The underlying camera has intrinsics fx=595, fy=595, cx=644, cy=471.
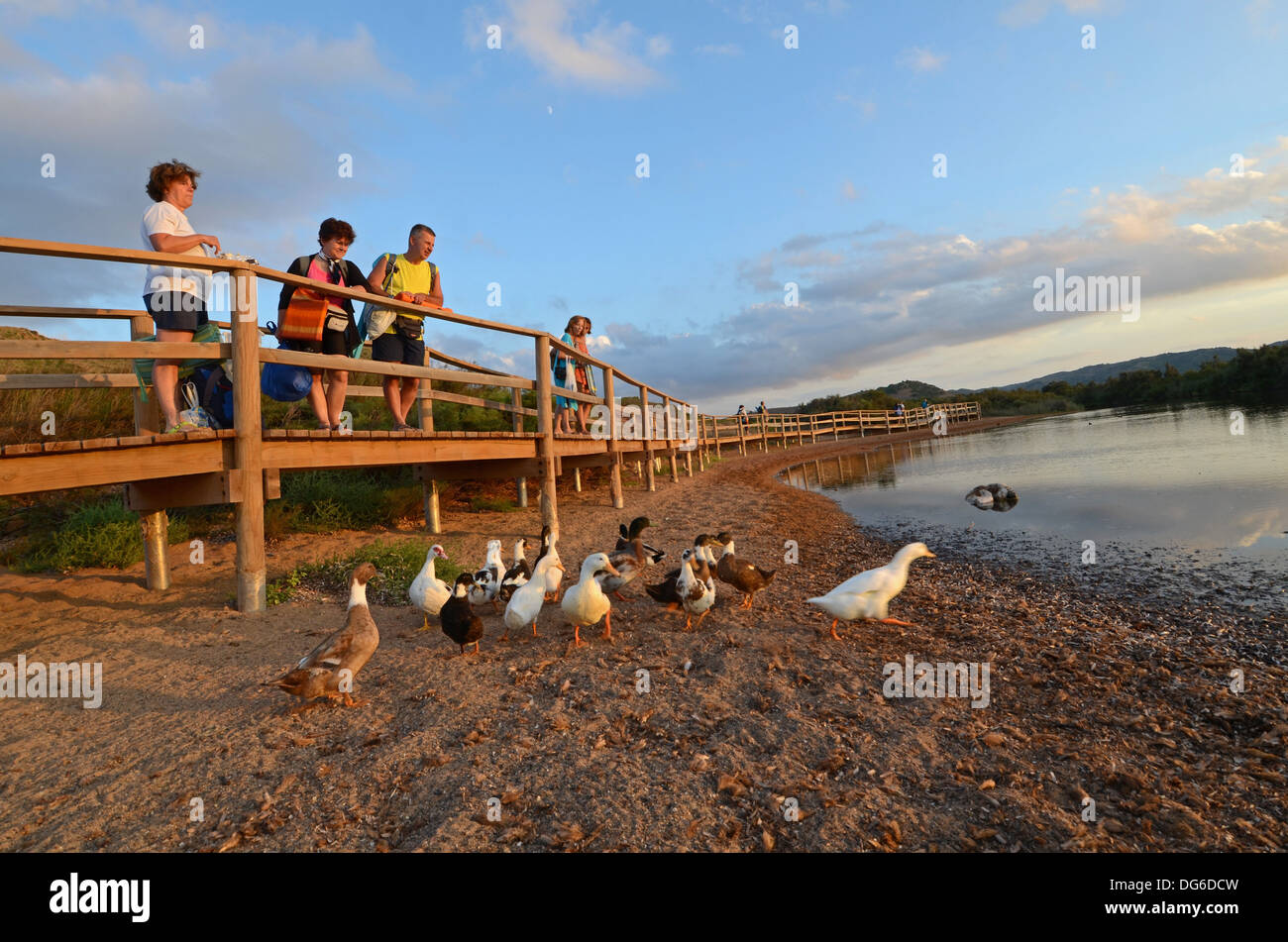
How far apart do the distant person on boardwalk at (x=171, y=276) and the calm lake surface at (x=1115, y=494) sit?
955 centimetres

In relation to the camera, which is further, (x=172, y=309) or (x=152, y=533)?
(x=152, y=533)

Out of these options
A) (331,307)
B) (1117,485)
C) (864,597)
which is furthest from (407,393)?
(1117,485)

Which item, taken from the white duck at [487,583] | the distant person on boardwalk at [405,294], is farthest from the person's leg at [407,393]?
the white duck at [487,583]

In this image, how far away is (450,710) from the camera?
3.52 m

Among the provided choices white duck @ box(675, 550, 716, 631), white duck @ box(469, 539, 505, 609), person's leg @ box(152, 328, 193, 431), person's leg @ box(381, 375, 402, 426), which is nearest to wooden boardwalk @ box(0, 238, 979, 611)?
person's leg @ box(152, 328, 193, 431)

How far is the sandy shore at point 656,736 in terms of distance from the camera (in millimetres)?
2414

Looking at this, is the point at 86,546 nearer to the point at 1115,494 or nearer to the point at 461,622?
the point at 461,622

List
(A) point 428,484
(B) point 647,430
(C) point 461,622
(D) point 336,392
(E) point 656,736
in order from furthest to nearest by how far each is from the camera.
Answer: (B) point 647,430 < (A) point 428,484 < (D) point 336,392 < (C) point 461,622 < (E) point 656,736

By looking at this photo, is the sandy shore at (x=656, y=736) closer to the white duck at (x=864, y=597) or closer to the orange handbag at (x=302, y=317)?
the white duck at (x=864, y=597)

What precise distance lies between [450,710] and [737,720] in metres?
1.67

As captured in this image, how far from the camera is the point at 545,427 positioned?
26.2 ft

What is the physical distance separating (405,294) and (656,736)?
5362 mm
